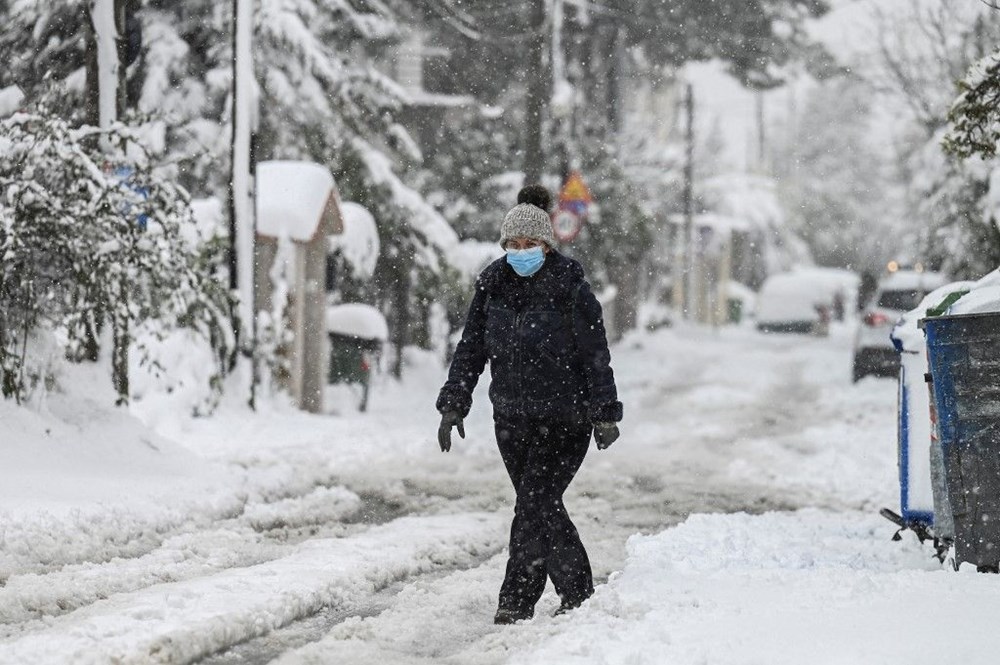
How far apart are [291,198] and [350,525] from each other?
8.60m

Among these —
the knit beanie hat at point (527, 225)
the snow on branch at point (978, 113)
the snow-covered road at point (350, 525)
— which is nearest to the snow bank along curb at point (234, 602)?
the snow-covered road at point (350, 525)

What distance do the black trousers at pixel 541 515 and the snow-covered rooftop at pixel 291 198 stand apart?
11.2 m

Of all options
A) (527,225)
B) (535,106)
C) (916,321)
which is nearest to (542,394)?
(527,225)

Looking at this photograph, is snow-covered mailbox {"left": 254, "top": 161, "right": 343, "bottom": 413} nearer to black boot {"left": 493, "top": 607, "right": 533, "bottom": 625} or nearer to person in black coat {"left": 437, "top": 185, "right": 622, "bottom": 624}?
person in black coat {"left": 437, "top": 185, "right": 622, "bottom": 624}

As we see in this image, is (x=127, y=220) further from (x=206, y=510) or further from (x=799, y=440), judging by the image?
(x=799, y=440)

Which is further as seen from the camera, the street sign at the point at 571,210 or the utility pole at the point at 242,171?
the street sign at the point at 571,210

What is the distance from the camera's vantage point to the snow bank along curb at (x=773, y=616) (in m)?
5.03

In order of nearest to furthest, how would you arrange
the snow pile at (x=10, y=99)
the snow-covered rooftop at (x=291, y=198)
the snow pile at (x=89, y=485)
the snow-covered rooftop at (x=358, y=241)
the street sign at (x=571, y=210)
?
1. the snow pile at (x=89, y=485)
2. the snow pile at (x=10, y=99)
3. the snow-covered rooftop at (x=291, y=198)
4. the snow-covered rooftop at (x=358, y=241)
5. the street sign at (x=571, y=210)

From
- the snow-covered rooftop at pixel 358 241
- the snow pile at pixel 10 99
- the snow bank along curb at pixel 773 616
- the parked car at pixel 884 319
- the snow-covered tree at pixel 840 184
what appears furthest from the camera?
the snow-covered tree at pixel 840 184

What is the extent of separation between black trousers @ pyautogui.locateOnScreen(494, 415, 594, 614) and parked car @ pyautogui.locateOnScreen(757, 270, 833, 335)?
4993 centimetres

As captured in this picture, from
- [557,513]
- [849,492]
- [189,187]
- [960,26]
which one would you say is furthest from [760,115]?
[557,513]

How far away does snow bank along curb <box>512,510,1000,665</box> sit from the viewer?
16.5 feet

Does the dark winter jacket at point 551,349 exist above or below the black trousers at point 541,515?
above

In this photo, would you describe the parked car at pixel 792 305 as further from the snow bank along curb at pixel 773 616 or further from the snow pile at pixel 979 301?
the snow bank along curb at pixel 773 616
